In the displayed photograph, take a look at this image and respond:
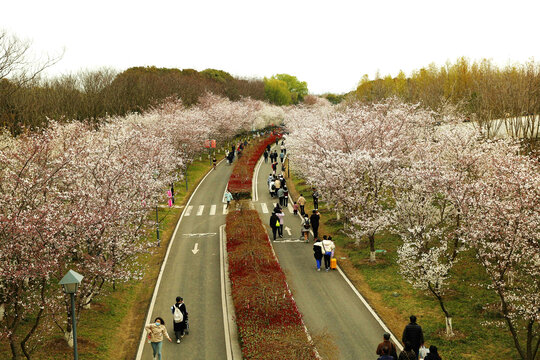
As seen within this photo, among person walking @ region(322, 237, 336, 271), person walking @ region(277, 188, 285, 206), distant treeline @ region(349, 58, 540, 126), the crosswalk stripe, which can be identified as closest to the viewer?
person walking @ region(322, 237, 336, 271)

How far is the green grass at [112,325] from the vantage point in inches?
584

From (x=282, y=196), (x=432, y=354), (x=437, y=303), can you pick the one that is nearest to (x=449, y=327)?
(x=437, y=303)

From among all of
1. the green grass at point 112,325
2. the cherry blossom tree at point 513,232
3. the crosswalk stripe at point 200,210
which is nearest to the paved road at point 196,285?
the crosswalk stripe at point 200,210

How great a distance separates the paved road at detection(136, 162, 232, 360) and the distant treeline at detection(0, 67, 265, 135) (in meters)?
13.4

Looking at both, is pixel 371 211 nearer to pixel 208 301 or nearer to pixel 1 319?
pixel 208 301

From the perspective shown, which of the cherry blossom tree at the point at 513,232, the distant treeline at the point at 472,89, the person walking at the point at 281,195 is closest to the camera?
the cherry blossom tree at the point at 513,232

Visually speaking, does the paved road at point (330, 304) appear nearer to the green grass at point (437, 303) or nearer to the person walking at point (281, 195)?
the green grass at point (437, 303)

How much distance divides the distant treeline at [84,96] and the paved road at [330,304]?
2009 cm

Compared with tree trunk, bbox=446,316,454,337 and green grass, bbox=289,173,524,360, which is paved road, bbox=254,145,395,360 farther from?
tree trunk, bbox=446,316,454,337

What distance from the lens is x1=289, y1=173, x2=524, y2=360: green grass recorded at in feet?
48.5

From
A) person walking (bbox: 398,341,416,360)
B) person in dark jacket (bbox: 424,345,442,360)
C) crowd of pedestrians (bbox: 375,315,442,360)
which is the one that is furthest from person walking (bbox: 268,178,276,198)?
person in dark jacket (bbox: 424,345,442,360)

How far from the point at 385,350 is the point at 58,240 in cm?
1062

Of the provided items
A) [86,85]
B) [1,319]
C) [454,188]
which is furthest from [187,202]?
[86,85]

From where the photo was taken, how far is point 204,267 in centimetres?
2344
